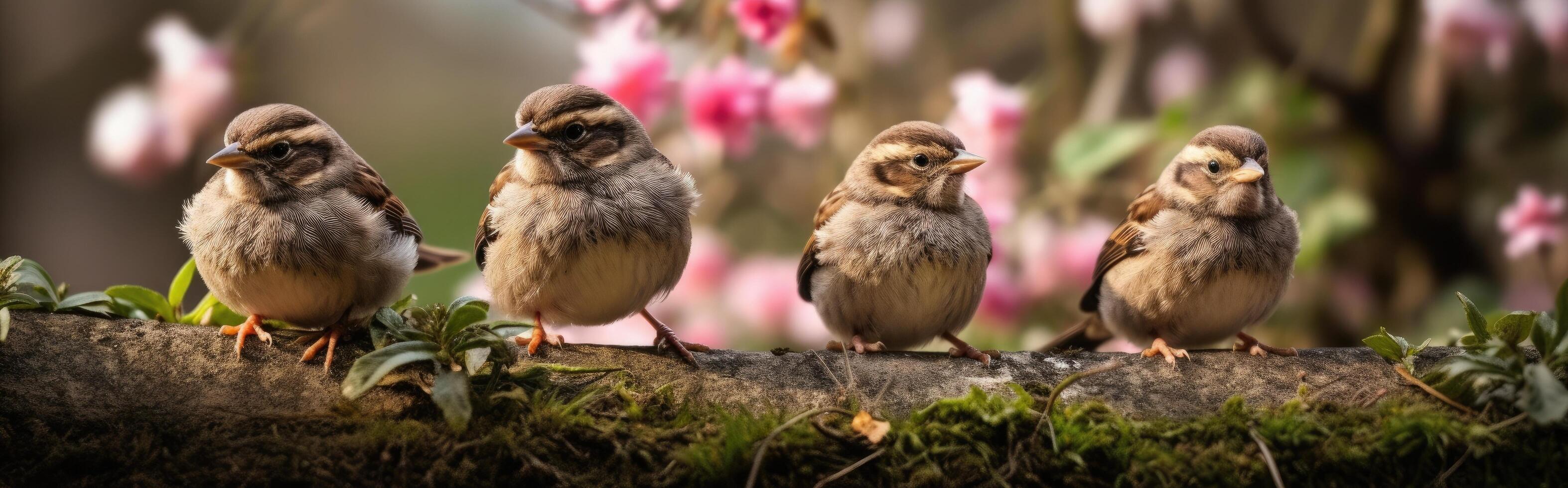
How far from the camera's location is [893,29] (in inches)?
223

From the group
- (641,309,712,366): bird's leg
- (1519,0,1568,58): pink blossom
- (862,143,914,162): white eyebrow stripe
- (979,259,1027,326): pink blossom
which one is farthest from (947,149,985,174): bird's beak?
(1519,0,1568,58): pink blossom

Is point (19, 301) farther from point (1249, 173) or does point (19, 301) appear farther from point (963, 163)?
point (1249, 173)

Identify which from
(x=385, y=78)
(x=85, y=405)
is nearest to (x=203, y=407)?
(x=85, y=405)

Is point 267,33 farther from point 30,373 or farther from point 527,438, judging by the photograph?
point 527,438

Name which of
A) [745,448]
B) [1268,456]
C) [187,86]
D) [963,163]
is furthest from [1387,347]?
[187,86]

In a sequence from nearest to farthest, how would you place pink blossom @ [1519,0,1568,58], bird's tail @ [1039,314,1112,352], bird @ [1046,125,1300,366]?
1. bird @ [1046,125,1300,366]
2. bird's tail @ [1039,314,1112,352]
3. pink blossom @ [1519,0,1568,58]

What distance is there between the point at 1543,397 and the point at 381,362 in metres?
2.92

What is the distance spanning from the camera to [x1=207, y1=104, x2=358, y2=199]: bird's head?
9.54 feet

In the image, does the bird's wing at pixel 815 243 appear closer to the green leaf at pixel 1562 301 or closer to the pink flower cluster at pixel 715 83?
the pink flower cluster at pixel 715 83

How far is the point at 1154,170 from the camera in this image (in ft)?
16.5

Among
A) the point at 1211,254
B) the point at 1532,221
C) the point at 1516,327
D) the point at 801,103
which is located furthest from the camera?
the point at 1532,221

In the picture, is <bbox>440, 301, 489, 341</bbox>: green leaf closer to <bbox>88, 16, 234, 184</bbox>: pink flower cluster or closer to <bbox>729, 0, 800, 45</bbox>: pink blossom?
<bbox>729, 0, 800, 45</bbox>: pink blossom

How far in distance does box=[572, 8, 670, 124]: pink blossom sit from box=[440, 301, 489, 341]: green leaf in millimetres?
1515

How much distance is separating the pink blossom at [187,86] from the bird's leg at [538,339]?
2719 mm
